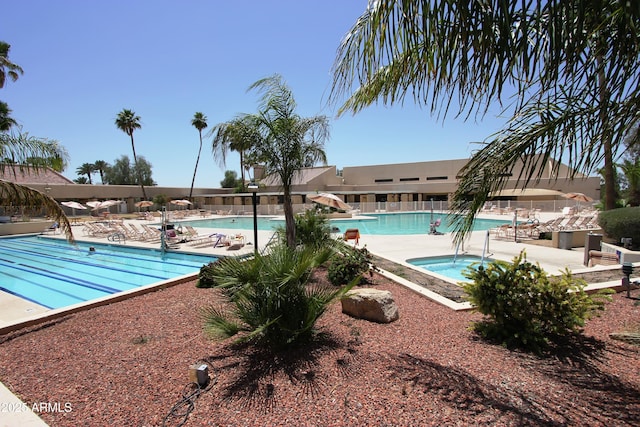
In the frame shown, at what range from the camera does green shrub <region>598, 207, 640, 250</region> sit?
10016mm

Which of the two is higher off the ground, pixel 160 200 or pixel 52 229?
pixel 160 200

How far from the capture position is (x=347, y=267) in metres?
6.78

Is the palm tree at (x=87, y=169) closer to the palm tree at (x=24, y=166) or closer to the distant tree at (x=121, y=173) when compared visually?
the distant tree at (x=121, y=173)

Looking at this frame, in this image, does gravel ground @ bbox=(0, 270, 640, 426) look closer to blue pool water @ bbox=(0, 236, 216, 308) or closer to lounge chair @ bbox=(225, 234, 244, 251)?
blue pool water @ bbox=(0, 236, 216, 308)

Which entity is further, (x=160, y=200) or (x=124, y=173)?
(x=124, y=173)

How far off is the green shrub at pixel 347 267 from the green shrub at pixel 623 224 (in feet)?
28.6

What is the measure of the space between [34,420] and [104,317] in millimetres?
2973

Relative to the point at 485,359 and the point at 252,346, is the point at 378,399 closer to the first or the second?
the point at 485,359

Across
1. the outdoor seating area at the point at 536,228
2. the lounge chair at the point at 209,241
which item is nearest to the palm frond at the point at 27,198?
the lounge chair at the point at 209,241

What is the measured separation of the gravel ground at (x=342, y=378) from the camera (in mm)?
2682

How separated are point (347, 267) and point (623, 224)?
368 inches

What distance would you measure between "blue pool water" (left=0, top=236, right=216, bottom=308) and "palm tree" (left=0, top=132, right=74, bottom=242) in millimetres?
1789

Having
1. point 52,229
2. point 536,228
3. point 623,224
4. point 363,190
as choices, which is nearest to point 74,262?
point 52,229

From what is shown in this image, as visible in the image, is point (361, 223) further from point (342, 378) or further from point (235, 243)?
point (342, 378)
